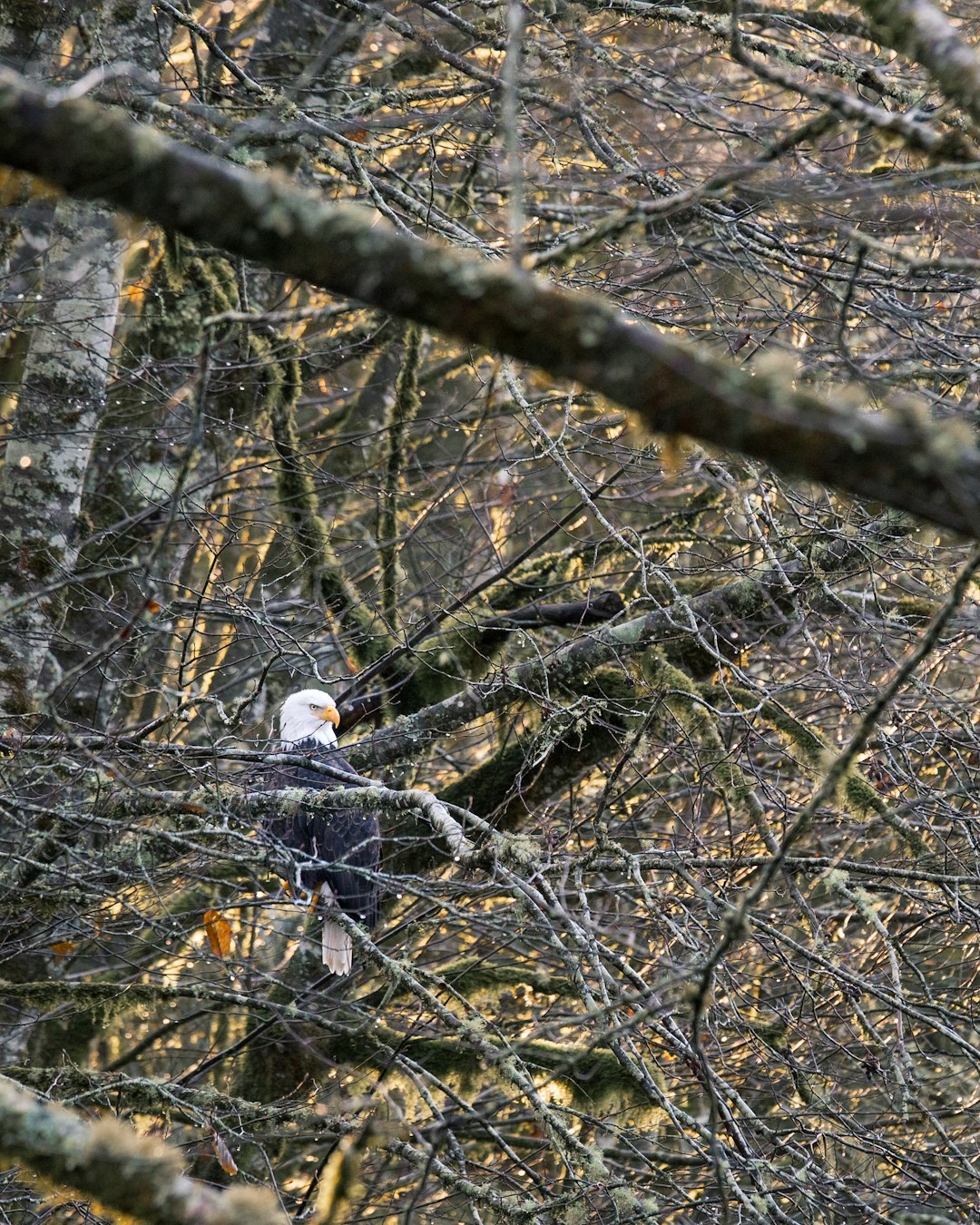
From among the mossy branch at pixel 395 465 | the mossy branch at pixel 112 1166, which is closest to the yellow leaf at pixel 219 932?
the mossy branch at pixel 395 465

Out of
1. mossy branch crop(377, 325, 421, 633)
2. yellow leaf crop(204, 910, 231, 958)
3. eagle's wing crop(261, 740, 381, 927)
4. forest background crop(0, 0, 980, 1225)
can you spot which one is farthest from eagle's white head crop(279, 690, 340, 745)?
yellow leaf crop(204, 910, 231, 958)

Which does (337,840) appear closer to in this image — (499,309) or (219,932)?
(219,932)

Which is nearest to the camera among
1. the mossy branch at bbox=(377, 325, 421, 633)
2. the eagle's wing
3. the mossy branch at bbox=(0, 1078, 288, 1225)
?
the mossy branch at bbox=(0, 1078, 288, 1225)

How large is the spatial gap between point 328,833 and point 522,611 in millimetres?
1378

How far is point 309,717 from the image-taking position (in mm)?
5691

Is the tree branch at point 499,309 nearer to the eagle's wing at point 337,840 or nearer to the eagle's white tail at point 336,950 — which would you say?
the eagle's wing at point 337,840

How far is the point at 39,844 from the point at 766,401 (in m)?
2.99

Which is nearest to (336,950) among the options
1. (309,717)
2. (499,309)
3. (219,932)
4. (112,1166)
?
(309,717)

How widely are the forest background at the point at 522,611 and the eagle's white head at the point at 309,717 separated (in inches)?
6.4

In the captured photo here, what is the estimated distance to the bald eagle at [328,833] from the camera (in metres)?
4.55

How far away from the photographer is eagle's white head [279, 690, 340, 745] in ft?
18.3

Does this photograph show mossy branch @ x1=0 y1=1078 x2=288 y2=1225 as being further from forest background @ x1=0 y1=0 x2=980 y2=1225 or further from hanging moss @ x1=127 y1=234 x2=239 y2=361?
hanging moss @ x1=127 y1=234 x2=239 y2=361

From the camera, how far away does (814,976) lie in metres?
4.15

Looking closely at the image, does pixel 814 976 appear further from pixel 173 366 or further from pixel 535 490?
pixel 535 490
